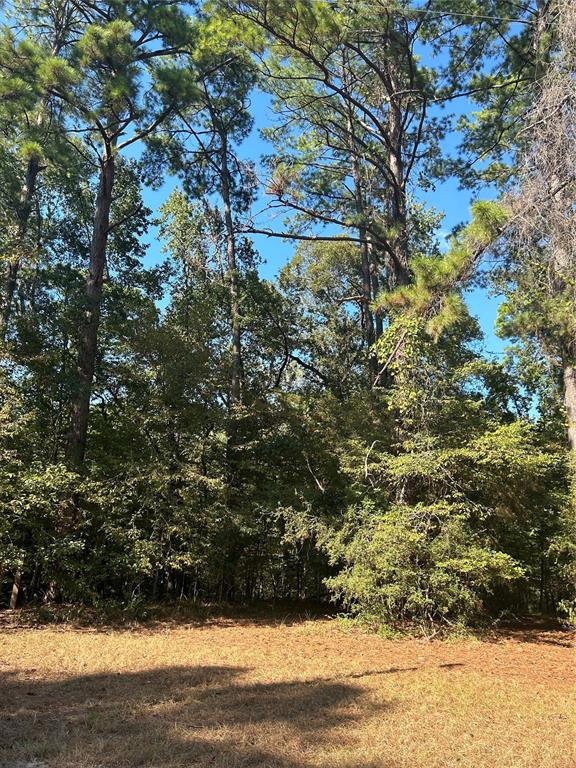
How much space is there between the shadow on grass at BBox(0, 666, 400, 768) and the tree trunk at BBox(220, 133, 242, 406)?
6.95 m

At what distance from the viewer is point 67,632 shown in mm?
8438

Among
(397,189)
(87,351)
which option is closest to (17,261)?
(87,351)

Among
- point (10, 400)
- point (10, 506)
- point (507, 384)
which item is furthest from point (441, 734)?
point (507, 384)

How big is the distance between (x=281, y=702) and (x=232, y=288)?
1053 cm

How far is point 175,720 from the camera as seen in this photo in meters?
4.30

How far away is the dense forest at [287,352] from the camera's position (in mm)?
8094

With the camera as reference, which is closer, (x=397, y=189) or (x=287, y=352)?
(x=397, y=189)

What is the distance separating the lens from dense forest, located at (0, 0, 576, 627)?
809 cm

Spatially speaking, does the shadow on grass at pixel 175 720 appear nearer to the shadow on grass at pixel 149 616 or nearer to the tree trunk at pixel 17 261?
the shadow on grass at pixel 149 616

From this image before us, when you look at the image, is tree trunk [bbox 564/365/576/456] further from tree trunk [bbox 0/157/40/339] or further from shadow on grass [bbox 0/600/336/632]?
tree trunk [bbox 0/157/40/339]

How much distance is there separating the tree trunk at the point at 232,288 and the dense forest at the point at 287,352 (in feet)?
0.32

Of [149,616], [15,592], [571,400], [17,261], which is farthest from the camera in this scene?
[17,261]

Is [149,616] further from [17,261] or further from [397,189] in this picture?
[397,189]

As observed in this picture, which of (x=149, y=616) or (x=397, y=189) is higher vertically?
(x=397, y=189)
